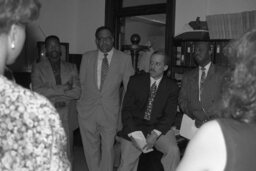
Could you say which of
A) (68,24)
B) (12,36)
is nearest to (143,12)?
(68,24)

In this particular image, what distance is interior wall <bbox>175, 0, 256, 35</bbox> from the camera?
4211mm

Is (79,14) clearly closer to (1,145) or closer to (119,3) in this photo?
(119,3)

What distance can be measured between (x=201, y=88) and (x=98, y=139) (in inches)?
48.7

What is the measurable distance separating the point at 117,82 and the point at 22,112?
Answer: 268 cm

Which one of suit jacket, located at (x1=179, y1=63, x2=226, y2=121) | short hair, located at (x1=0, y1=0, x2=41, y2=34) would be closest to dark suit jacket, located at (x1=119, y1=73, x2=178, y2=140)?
suit jacket, located at (x1=179, y1=63, x2=226, y2=121)

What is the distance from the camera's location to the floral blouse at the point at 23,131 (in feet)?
3.14

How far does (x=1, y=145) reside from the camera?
0.96 meters

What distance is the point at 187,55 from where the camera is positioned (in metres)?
4.25

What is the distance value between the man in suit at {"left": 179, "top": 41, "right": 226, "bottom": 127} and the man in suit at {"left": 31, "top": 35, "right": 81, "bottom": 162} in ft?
3.78

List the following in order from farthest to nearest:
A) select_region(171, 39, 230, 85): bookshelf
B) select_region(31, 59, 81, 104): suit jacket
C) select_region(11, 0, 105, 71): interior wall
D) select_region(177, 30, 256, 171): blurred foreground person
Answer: select_region(11, 0, 105, 71): interior wall
select_region(171, 39, 230, 85): bookshelf
select_region(31, 59, 81, 104): suit jacket
select_region(177, 30, 256, 171): blurred foreground person

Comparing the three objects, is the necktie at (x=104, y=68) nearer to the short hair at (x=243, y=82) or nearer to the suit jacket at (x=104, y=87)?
the suit jacket at (x=104, y=87)

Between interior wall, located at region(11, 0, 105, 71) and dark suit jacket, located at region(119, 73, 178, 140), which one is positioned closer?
dark suit jacket, located at region(119, 73, 178, 140)

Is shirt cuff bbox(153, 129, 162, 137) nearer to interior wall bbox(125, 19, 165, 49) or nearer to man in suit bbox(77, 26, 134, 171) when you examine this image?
man in suit bbox(77, 26, 134, 171)

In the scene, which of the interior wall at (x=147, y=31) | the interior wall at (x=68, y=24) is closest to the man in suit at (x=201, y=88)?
the interior wall at (x=68, y=24)
